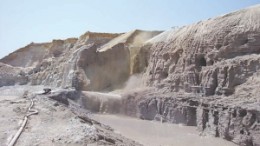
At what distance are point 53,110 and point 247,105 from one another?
8502 millimetres

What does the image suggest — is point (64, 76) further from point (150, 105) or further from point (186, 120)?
point (186, 120)

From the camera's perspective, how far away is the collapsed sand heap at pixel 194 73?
15359mm

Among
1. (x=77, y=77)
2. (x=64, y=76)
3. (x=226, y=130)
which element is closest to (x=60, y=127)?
(x=226, y=130)

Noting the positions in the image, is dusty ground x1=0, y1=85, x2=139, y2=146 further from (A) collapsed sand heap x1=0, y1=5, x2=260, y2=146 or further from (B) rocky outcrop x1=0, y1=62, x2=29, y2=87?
(B) rocky outcrop x1=0, y1=62, x2=29, y2=87

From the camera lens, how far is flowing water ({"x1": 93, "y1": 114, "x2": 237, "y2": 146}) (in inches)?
599

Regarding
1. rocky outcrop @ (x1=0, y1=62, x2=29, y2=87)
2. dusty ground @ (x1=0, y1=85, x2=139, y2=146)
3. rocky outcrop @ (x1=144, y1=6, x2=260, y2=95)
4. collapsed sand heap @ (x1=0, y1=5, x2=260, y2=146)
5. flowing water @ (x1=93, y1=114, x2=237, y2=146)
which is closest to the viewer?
dusty ground @ (x1=0, y1=85, x2=139, y2=146)

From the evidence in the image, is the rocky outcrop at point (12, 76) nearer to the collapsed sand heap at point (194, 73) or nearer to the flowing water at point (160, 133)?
the collapsed sand heap at point (194, 73)

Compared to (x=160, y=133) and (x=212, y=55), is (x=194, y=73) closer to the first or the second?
(x=212, y=55)

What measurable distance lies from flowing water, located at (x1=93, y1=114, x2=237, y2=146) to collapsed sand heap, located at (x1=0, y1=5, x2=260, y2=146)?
21.5 inches

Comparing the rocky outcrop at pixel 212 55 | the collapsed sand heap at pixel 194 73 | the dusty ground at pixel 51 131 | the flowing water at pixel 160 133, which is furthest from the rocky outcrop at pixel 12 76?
the dusty ground at pixel 51 131

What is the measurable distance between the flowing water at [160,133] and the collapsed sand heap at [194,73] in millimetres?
547

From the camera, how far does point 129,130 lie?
18672 millimetres

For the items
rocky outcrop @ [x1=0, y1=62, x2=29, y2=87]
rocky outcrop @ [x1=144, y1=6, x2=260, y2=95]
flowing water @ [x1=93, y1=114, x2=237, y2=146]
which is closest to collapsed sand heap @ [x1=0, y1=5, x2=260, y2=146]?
rocky outcrop @ [x1=144, y1=6, x2=260, y2=95]

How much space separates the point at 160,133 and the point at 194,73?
4.49 m
